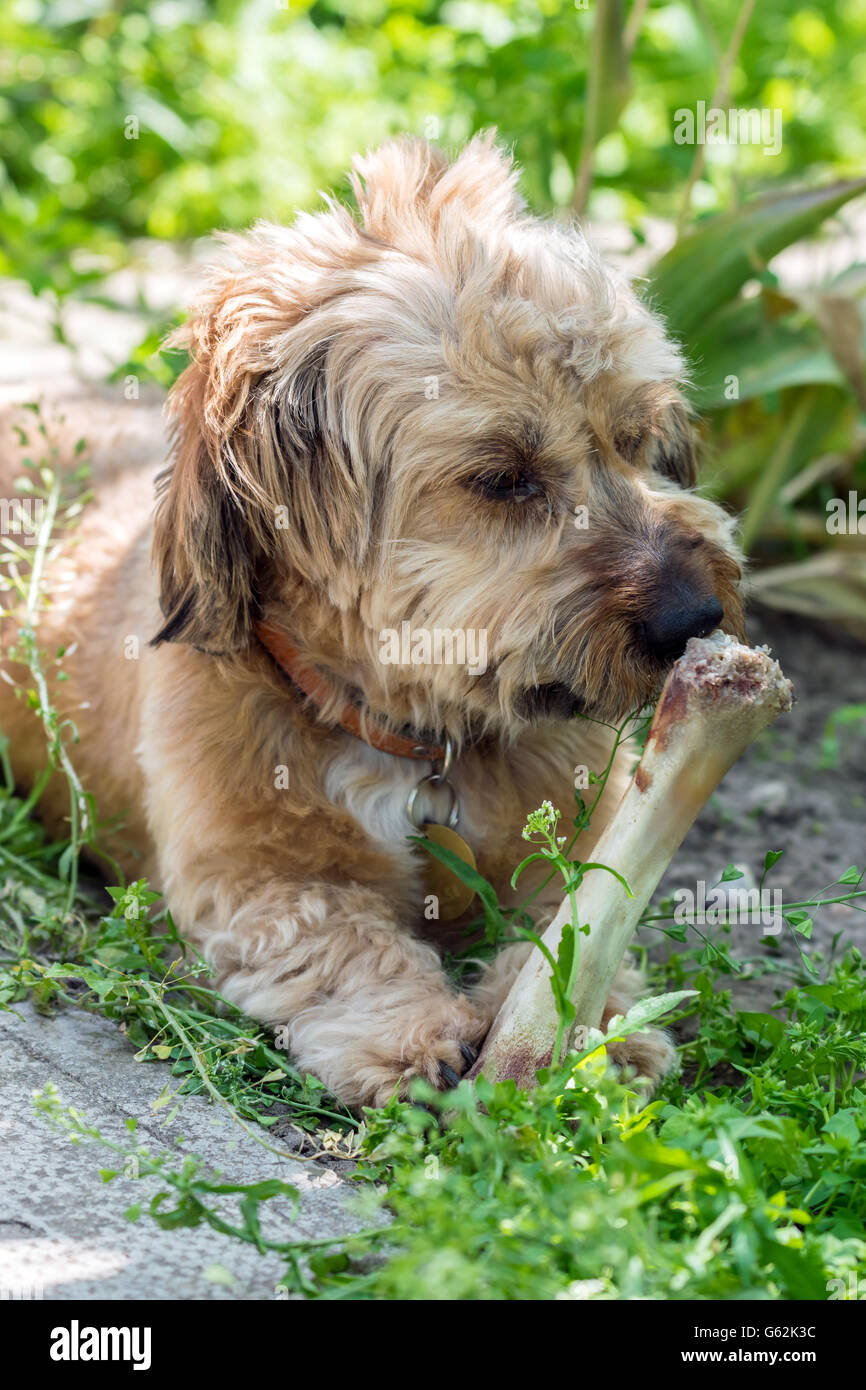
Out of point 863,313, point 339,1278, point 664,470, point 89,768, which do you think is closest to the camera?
point 339,1278

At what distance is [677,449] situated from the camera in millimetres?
2957

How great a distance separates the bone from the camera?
2.15 metres

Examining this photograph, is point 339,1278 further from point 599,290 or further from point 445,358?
point 599,290

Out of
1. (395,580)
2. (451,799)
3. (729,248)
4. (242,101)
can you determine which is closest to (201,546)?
(395,580)

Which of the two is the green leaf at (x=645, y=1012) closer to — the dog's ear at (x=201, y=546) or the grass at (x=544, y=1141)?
the grass at (x=544, y=1141)

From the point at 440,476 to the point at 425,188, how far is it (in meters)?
0.68

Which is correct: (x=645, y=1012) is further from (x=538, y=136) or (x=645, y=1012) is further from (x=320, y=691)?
(x=538, y=136)

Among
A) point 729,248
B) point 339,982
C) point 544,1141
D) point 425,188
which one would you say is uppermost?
point 729,248

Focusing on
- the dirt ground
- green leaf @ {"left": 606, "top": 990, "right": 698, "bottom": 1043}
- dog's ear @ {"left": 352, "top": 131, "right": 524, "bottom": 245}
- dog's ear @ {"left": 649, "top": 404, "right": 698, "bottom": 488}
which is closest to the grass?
green leaf @ {"left": 606, "top": 990, "right": 698, "bottom": 1043}

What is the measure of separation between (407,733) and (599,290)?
3.09 ft

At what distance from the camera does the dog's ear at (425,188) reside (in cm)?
268

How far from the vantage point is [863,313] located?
13.6ft

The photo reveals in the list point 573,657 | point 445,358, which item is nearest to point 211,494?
point 445,358

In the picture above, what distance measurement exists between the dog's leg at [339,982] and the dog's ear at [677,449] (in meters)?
1.11
